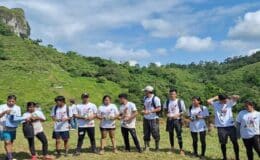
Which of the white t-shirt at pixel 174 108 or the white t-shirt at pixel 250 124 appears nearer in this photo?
the white t-shirt at pixel 250 124

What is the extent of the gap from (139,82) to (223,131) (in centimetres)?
6178

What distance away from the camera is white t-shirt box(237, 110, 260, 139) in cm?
1206

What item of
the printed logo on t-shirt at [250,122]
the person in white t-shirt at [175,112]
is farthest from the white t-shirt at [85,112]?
the printed logo on t-shirt at [250,122]

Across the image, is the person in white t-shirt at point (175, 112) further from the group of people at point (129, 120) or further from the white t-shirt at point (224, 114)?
the white t-shirt at point (224, 114)

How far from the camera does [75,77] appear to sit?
6688cm

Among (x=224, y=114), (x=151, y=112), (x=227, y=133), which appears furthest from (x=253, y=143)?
(x=151, y=112)

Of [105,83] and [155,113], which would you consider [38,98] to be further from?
[155,113]

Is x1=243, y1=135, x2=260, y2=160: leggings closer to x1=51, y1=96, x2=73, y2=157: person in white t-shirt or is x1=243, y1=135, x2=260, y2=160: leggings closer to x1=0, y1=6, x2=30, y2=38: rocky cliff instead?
x1=51, y1=96, x2=73, y2=157: person in white t-shirt

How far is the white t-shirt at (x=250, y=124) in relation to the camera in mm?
12062

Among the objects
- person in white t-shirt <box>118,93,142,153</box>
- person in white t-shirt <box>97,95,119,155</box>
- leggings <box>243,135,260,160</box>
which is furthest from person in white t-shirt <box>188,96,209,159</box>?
person in white t-shirt <box>97,95,119,155</box>

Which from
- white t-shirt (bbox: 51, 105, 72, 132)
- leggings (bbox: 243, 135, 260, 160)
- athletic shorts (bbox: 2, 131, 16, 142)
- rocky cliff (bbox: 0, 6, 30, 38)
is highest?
rocky cliff (bbox: 0, 6, 30, 38)

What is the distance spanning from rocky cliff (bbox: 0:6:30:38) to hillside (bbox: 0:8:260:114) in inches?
720

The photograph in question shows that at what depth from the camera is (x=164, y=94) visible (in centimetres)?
6519

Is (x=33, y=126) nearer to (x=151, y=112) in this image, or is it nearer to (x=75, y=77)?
(x=151, y=112)
